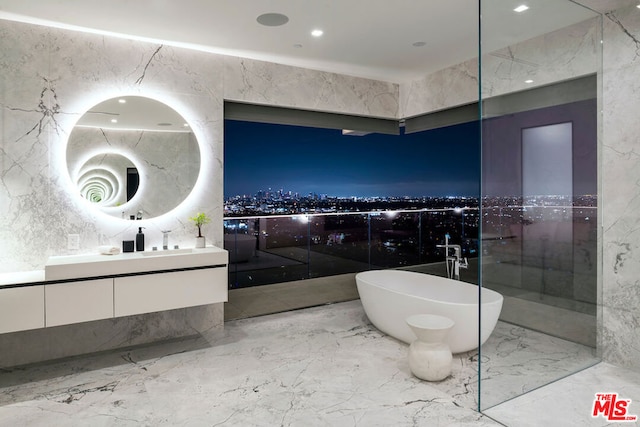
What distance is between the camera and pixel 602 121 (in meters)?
3.06

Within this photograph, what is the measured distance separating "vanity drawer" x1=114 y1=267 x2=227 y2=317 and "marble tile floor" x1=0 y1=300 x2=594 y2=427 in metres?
0.47

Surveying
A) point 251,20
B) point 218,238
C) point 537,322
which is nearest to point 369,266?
point 218,238

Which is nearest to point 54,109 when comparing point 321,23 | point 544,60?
point 321,23

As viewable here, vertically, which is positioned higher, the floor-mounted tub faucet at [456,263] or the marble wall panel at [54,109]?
the marble wall panel at [54,109]

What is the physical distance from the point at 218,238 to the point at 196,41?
6.26ft

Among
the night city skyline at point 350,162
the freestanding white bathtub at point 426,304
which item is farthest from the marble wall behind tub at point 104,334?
the night city skyline at point 350,162

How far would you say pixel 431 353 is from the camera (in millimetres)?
2924

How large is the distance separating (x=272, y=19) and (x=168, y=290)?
7.85 ft

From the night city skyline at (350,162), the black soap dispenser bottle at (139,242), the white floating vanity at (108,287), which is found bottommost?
the white floating vanity at (108,287)

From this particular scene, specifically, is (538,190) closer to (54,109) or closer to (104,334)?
(104,334)

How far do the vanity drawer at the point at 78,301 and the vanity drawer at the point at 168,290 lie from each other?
3.0 inches

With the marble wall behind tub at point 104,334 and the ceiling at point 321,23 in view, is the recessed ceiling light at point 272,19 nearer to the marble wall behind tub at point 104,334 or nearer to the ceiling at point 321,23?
the ceiling at point 321,23

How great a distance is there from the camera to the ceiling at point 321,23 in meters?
2.67

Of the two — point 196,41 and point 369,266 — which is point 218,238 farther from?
point 369,266
